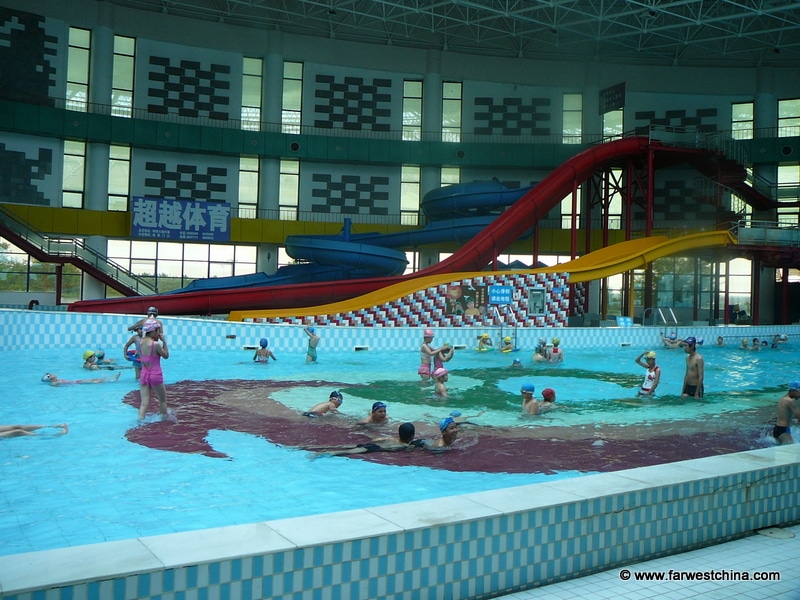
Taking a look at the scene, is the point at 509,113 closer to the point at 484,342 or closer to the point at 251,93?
the point at 251,93

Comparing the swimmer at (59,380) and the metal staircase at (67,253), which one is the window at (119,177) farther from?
the swimmer at (59,380)

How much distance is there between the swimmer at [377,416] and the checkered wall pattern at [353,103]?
27541 millimetres

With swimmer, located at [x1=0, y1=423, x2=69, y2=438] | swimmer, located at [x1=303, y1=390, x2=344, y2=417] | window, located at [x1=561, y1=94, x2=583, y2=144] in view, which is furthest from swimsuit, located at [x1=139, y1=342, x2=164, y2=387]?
window, located at [x1=561, y1=94, x2=583, y2=144]

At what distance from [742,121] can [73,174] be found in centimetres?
3019

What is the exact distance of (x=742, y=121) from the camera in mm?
36375

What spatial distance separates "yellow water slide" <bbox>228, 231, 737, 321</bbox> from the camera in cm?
2266

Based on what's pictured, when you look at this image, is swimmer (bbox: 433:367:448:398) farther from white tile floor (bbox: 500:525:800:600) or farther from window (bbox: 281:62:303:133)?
window (bbox: 281:62:303:133)

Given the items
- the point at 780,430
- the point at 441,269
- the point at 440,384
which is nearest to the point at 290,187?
the point at 441,269

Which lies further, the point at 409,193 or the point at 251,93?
the point at 409,193

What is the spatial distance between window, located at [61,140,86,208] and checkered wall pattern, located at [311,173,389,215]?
9916 mm

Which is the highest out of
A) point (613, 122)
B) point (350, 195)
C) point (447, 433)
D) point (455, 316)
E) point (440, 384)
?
point (613, 122)

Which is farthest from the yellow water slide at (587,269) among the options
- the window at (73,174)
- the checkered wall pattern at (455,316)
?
the window at (73,174)

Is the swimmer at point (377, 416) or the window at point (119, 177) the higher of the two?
the window at point (119, 177)

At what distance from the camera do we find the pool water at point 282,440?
6.70m
